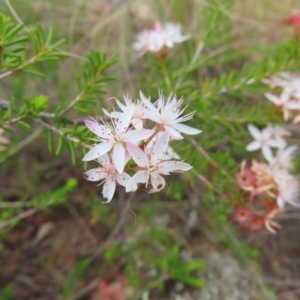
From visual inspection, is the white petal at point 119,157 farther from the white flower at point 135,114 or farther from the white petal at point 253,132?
the white petal at point 253,132

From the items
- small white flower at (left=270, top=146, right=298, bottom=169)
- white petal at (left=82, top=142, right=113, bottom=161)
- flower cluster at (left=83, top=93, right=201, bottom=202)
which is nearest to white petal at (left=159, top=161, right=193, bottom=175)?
flower cluster at (left=83, top=93, right=201, bottom=202)

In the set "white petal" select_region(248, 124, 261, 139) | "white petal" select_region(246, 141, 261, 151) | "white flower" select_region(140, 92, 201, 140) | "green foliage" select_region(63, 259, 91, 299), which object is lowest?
"green foliage" select_region(63, 259, 91, 299)

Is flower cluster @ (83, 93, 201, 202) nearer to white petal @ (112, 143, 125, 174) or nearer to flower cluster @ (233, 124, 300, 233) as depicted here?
white petal @ (112, 143, 125, 174)

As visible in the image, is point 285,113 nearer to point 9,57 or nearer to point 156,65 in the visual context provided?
point 156,65

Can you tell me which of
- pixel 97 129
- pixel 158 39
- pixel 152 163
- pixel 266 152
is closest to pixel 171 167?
pixel 152 163

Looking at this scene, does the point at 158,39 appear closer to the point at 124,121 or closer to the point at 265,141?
the point at 265,141

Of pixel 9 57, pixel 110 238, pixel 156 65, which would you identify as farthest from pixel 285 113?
pixel 110 238

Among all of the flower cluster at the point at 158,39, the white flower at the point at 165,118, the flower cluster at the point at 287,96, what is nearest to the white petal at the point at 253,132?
the flower cluster at the point at 287,96
